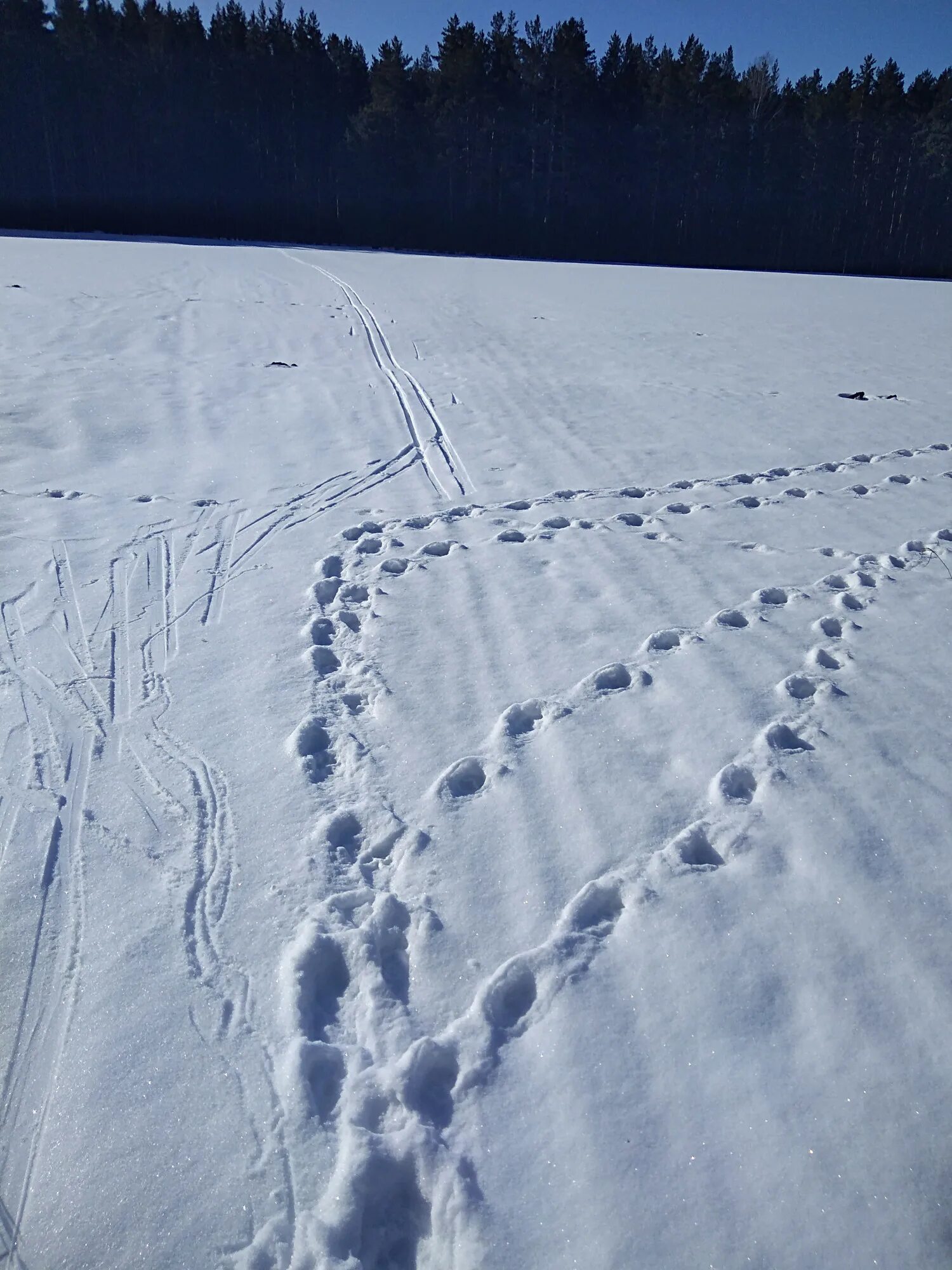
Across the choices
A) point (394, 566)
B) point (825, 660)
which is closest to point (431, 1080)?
point (825, 660)

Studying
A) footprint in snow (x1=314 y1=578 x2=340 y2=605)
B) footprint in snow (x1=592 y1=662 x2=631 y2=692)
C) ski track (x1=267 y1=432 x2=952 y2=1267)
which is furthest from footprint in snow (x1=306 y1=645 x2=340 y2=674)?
footprint in snow (x1=592 y1=662 x2=631 y2=692)

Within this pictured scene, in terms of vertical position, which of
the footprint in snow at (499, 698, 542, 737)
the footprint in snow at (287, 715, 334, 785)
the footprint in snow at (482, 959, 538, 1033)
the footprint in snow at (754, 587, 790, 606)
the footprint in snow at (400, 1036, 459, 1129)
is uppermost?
the footprint in snow at (754, 587, 790, 606)

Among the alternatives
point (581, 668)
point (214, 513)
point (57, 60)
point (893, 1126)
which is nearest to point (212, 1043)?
point (893, 1126)

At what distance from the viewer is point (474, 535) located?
4.35m

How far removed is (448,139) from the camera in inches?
1216

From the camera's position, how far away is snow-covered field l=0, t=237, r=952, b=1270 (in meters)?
1.59

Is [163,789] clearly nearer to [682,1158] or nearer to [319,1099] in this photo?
[319,1099]

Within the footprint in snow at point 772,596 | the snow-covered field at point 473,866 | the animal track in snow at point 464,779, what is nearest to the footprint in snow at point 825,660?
the snow-covered field at point 473,866

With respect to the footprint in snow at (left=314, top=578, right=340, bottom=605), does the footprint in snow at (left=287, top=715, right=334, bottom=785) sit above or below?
below

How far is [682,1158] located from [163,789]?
1781mm

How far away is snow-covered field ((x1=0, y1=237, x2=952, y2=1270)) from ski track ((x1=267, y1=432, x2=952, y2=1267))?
0.01m

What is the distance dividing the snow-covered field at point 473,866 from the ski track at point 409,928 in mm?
10

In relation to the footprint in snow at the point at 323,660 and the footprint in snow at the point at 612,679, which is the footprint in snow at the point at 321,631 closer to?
the footprint in snow at the point at 323,660

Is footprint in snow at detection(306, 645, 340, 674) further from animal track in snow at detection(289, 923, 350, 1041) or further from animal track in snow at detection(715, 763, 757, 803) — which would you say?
animal track in snow at detection(715, 763, 757, 803)
